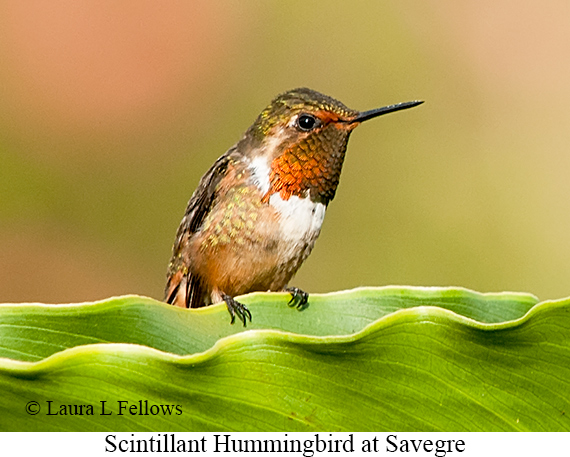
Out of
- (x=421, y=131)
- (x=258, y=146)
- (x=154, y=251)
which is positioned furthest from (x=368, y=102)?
(x=258, y=146)

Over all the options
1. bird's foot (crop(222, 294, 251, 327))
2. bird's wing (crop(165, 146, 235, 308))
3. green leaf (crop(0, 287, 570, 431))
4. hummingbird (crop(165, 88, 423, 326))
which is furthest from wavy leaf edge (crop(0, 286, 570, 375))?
bird's wing (crop(165, 146, 235, 308))

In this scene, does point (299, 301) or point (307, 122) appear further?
point (307, 122)

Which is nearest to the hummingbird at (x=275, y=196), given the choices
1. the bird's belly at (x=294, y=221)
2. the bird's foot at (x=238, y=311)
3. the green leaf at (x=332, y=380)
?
the bird's belly at (x=294, y=221)

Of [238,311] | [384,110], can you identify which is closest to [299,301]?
[238,311]

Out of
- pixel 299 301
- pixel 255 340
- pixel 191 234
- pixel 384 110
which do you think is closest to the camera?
pixel 255 340

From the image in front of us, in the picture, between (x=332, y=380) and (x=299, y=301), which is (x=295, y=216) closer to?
(x=299, y=301)

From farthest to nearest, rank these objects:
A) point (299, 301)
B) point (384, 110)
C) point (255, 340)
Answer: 1. point (384, 110)
2. point (299, 301)
3. point (255, 340)

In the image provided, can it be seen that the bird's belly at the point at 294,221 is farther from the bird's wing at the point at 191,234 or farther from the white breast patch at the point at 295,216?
the bird's wing at the point at 191,234
